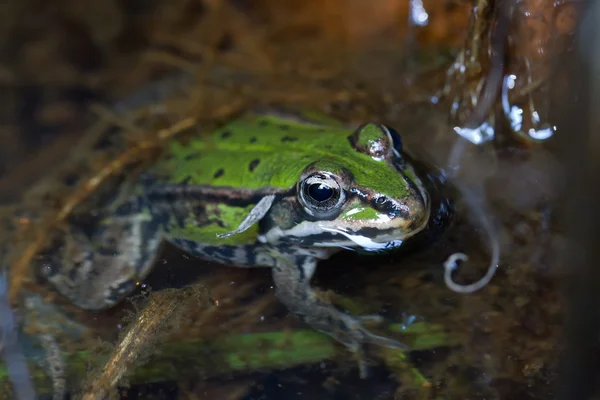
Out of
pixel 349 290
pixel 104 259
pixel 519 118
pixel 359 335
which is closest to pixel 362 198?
pixel 349 290

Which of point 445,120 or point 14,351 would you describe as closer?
point 14,351

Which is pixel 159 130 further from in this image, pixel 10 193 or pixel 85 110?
pixel 10 193

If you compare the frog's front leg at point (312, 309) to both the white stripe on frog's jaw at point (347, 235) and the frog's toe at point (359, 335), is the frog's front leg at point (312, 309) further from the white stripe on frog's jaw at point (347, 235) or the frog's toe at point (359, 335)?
the white stripe on frog's jaw at point (347, 235)

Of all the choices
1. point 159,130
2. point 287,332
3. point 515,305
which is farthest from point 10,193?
point 515,305

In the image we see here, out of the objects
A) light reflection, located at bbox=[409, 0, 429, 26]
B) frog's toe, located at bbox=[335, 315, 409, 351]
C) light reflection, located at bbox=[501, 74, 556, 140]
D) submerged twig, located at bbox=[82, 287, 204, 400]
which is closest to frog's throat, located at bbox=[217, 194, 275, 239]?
submerged twig, located at bbox=[82, 287, 204, 400]

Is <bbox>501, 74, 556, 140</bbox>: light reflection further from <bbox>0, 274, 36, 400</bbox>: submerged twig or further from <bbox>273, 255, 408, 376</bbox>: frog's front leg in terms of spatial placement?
<bbox>0, 274, 36, 400</bbox>: submerged twig

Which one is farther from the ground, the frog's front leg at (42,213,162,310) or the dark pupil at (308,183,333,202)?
the dark pupil at (308,183,333,202)
